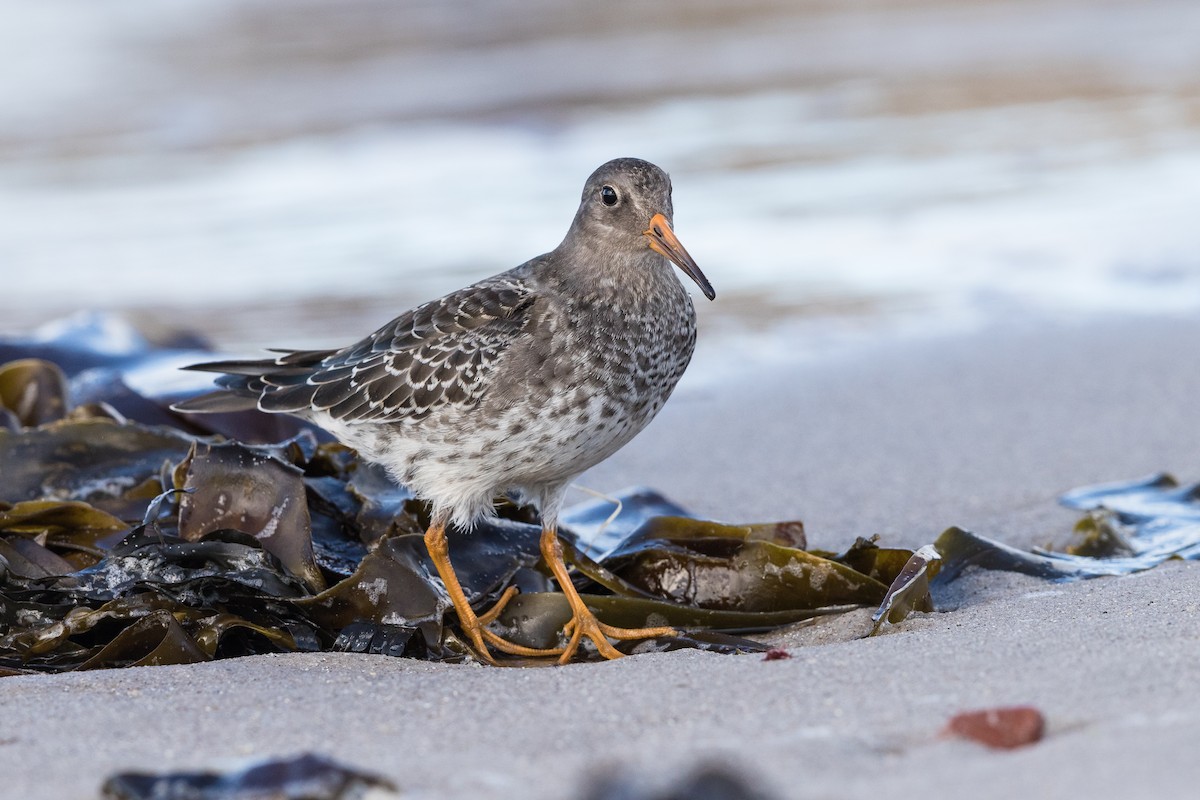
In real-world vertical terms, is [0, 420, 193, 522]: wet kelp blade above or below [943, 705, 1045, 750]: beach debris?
above

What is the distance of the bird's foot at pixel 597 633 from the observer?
376cm

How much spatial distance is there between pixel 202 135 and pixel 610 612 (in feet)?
29.0

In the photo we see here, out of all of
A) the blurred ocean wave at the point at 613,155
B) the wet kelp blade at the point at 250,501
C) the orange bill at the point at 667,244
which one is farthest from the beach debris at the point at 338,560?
the blurred ocean wave at the point at 613,155

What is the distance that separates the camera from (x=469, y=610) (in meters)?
3.91

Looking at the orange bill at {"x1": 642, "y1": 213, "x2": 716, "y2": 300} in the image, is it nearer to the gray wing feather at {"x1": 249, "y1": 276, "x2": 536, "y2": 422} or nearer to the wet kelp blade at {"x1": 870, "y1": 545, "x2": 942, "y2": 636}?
the gray wing feather at {"x1": 249, "y1": 276, "x2": 536, "y2": 422}

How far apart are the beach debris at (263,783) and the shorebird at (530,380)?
1.29 metres

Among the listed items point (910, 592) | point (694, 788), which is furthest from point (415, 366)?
point (694, 788)

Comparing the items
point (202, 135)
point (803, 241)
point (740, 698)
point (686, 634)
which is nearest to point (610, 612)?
point (686, 634)

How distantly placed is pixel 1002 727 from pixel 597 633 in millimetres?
1441

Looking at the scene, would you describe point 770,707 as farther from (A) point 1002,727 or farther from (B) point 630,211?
(B) point 630,211

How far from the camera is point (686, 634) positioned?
12.3ft

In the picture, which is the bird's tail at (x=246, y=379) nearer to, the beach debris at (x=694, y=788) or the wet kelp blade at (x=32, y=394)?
the wet kelp blade at (x=32, y=394)

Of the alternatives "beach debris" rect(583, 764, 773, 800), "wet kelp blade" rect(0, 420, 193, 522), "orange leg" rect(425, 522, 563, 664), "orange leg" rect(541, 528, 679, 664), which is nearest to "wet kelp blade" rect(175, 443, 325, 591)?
"orange leg" rect(425, 522, 563, 664)

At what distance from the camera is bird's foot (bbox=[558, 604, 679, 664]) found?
148 inches
